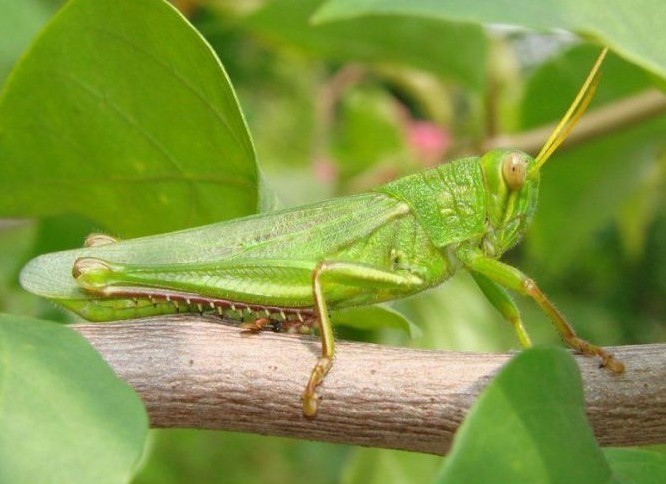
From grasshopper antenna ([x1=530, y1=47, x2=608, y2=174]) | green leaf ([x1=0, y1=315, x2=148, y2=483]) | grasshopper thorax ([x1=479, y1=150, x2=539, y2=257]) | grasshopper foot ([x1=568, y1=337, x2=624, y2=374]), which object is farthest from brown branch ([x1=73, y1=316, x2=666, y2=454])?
grasshopper thorax ([x1=479, y1=150, x2=539, y2=257])

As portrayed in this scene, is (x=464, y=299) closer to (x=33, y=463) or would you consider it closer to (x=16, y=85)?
(x=16, y=85)

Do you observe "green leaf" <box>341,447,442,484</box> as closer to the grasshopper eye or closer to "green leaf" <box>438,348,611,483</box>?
the grasshopper eye

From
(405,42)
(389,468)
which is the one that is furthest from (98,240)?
(405,42)

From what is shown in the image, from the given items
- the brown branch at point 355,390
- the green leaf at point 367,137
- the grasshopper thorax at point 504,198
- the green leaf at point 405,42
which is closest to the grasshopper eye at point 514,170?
the grasshopper thorax at point 504,198

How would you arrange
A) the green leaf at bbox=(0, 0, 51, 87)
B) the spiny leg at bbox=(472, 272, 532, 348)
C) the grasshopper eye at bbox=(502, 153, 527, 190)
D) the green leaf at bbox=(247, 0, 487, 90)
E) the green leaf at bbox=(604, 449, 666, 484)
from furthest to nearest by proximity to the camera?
the green leaf at bbox=(247, 0, 487, 90) → the green leaf at bbox=(0, 0, 51, 87) → the grasshopper eye at bbox=(502, 153, 527, 190) → the spiny leg at bbox=(472, 272, 532, 348) → the green leaf at bbox=(604, 449, 666, 484)

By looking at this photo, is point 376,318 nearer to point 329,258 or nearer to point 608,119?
point 329,258

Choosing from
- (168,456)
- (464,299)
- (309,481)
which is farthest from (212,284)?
(309,481)
